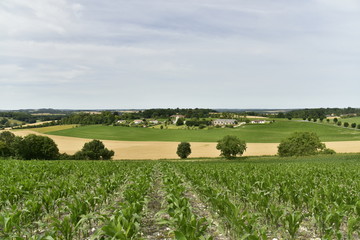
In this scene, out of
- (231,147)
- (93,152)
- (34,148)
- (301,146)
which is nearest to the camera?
(34,148)

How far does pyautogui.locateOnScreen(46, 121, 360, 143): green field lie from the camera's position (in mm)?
104312

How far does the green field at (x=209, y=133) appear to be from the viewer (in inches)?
4107

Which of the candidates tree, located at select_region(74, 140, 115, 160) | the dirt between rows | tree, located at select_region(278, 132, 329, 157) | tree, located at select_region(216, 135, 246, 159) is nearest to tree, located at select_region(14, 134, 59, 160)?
tree, located at select_region(74, 140, 115, 160)

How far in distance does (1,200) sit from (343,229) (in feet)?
42.5

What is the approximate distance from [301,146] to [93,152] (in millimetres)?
58876

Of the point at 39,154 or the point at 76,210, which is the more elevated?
the point at 76,210

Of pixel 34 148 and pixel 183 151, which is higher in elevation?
pixel 34 148

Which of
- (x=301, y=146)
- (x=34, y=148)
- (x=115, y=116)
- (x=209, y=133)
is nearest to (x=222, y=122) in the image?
(x=209, y=133)

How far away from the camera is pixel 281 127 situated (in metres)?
130

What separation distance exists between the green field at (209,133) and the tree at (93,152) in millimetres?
35597

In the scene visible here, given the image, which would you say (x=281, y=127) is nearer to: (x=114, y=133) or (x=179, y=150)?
(x=179, y=150)

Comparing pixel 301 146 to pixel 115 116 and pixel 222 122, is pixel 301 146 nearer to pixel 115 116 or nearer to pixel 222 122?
pixel 222 122

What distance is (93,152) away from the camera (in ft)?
228

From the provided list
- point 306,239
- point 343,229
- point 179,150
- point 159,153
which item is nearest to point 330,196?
point 343,229
